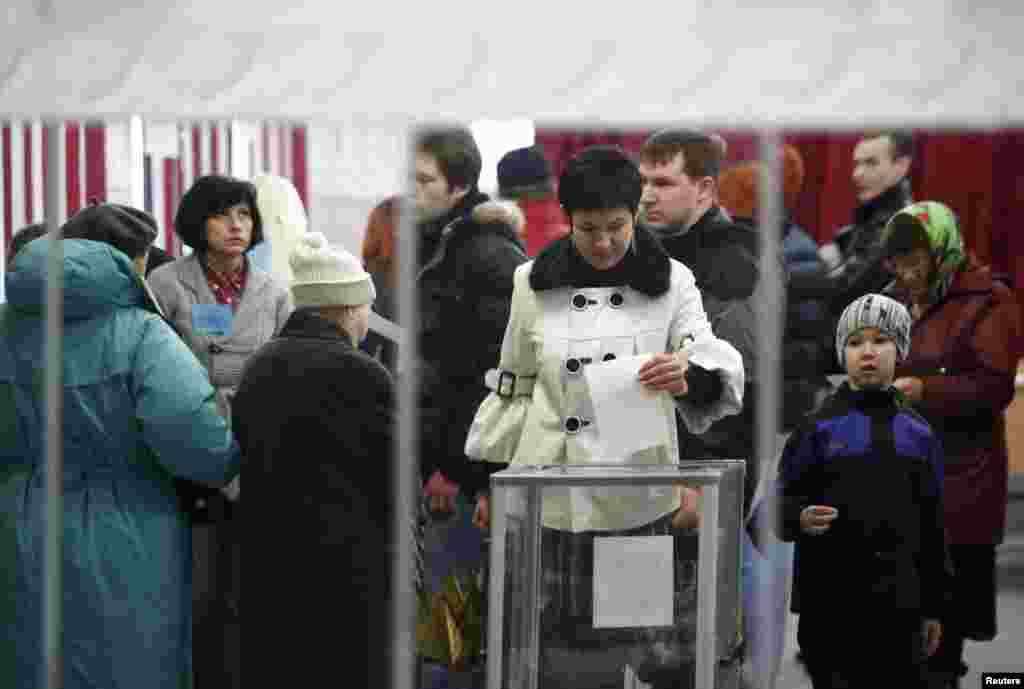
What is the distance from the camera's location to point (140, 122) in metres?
4.49

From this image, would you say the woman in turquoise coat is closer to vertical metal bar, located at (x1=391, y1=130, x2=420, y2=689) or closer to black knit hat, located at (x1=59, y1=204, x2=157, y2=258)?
black knit hat, located at (x1=59, y1=204, x2=157, y2=258)

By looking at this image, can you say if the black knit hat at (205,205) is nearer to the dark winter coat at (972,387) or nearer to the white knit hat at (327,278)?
the white knit hat at (327,278)

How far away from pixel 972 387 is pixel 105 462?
222 cm

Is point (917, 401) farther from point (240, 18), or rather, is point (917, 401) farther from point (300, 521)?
point (240, 18)

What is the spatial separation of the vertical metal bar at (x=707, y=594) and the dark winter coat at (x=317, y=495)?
2.81 feet

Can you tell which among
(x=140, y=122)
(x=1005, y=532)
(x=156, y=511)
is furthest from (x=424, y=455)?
(x=1005, y=532)

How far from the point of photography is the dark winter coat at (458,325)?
4387mm

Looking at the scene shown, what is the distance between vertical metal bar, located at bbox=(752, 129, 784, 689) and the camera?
4.34 metres

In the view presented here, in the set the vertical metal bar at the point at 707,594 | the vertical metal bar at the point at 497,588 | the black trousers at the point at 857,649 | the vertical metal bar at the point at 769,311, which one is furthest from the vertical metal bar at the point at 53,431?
the black trousers at the point at 857,649

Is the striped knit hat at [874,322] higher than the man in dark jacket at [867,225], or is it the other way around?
the man in dark jacket at [867,225]

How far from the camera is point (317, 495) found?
4410 millimetres

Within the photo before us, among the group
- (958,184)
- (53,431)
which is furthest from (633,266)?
(53,431)

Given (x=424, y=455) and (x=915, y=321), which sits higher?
(x=915, y=321)

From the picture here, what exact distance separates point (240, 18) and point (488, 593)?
5.32 ft
